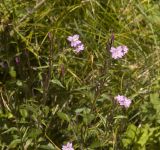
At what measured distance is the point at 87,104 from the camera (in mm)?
1765

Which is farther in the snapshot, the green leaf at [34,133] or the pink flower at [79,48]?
the pink flower at [79,48]

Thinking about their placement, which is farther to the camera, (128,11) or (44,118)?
(128,11)

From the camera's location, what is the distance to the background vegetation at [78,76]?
5.28ft

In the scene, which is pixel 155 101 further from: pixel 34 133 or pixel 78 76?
pixel 34 133

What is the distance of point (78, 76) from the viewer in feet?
6.47

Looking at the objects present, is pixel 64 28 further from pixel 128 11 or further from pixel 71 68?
pixel 128 11

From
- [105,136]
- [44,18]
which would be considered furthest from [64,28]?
[105,136]

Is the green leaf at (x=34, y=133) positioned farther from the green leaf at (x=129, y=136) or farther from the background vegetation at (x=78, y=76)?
the green leaf at (x=129, y=136)

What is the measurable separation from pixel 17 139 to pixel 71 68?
533 millimetres

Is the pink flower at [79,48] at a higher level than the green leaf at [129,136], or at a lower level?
higher

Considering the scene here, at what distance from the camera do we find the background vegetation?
1.61 metres

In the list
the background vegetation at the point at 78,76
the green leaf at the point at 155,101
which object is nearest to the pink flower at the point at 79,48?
the background vegetation at the point at 78,76

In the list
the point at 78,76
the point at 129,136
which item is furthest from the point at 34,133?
the point at 78,76

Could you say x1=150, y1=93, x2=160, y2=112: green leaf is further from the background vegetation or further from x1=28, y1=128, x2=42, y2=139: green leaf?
x1=28, y1=128, x2=42, y2=139: green leaf
